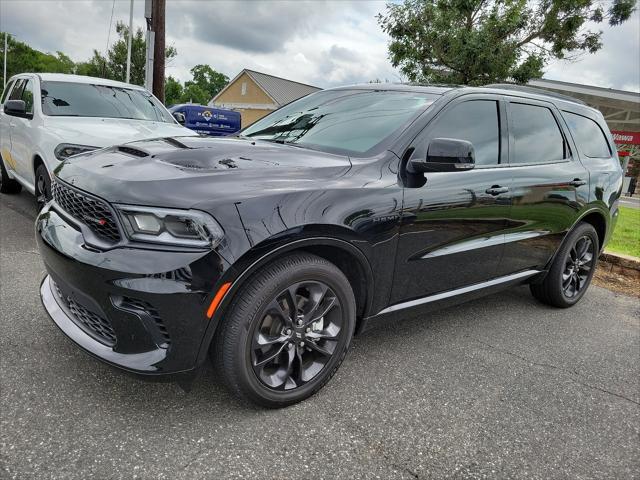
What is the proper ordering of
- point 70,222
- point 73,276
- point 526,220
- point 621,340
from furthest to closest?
point 621,340 < point 526,220 < point 70,222 < point 73,276

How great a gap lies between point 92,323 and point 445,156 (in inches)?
75.4

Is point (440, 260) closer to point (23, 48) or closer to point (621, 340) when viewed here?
point (621, 340)

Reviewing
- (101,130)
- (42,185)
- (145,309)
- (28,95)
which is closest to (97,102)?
(28,95)

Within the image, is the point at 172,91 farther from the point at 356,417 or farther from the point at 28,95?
the point at 356,417

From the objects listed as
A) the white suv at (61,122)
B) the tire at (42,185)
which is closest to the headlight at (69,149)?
the white suv at (61,122)

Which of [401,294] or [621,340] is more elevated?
[401,294]

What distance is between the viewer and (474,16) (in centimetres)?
1062

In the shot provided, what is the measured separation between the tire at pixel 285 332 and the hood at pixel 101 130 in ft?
10.9

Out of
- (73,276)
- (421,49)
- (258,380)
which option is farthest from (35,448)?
(421,49)

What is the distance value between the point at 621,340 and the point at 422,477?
8.69 feet

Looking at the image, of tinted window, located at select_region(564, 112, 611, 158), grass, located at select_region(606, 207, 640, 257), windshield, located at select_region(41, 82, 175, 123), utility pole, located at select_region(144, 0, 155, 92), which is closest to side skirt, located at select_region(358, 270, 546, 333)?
tinted window, located at select_region(564, 112, 611, 158)

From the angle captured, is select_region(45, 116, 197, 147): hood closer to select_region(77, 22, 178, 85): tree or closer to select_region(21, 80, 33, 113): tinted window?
select_region(21, 80, 33, 113): tinted window

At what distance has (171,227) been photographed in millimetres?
1981

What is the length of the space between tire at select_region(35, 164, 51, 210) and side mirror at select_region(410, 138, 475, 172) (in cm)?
392
